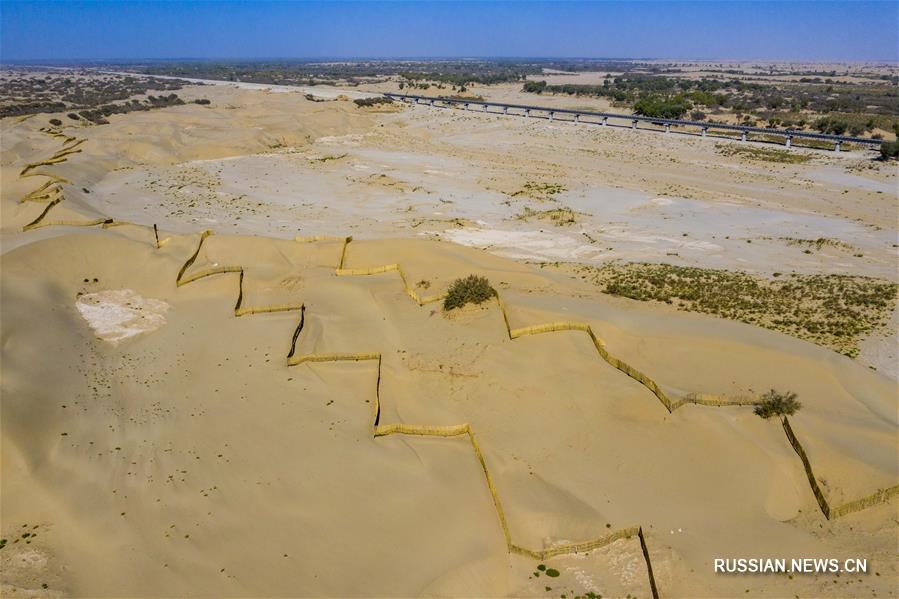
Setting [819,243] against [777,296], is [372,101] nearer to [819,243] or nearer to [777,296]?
[819,243]

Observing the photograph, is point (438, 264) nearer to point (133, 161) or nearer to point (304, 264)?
point (304, 264)

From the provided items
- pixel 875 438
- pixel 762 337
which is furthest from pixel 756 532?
pixel 762 337

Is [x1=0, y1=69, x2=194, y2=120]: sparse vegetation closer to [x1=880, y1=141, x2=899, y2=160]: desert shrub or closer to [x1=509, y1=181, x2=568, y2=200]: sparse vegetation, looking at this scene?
[x1=509, y1=181, x2=568, y2=200]: sparse vegetation

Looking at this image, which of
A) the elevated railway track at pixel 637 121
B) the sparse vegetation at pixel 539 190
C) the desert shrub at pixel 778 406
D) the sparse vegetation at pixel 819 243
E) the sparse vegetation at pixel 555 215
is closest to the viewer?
the desert shrub at pixel 778 406

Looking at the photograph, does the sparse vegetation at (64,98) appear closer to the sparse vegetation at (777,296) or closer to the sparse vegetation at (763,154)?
the sparse vegetation at (777,296)

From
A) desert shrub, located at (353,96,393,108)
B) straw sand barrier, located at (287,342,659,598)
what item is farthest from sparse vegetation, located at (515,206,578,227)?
desert shrub, located at (353,96,393,108)

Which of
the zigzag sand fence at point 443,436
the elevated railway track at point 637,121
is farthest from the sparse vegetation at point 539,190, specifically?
the elevated railway track at point 637,121
